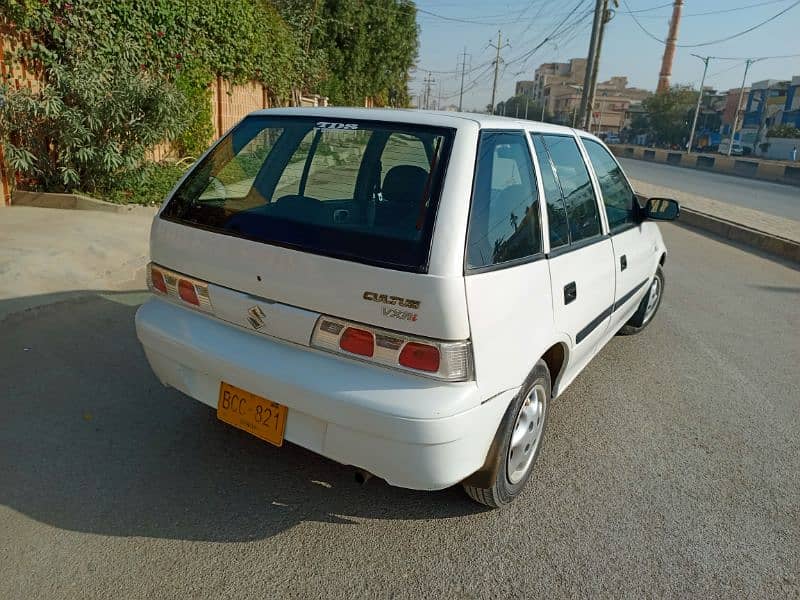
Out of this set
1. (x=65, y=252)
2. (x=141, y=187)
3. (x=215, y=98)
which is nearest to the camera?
(x=65, y=252)

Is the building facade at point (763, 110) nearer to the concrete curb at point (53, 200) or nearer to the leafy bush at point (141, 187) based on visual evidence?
the leafy bush at point (141, 187)

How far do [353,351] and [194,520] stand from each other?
1022mm

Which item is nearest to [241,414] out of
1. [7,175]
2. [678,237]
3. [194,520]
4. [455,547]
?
[194,520]

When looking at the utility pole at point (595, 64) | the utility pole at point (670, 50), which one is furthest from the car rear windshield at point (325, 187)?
the utility pole at point (670, 50)

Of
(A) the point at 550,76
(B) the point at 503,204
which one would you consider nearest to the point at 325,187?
(B) the point at 503,204

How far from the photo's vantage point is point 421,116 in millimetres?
2611

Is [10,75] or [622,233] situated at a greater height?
[10,75]

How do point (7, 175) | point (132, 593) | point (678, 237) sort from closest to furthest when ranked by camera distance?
point (132, 593) < point (7, 175) < point (678, 237)

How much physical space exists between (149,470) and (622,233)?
10.2 feet

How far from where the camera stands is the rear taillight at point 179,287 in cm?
261

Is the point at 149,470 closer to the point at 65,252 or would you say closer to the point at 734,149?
the point at 65,252

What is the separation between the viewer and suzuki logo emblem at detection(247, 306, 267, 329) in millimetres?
2398

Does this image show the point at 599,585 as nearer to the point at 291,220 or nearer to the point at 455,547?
the point at 455,547

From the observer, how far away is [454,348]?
6.87 ft
